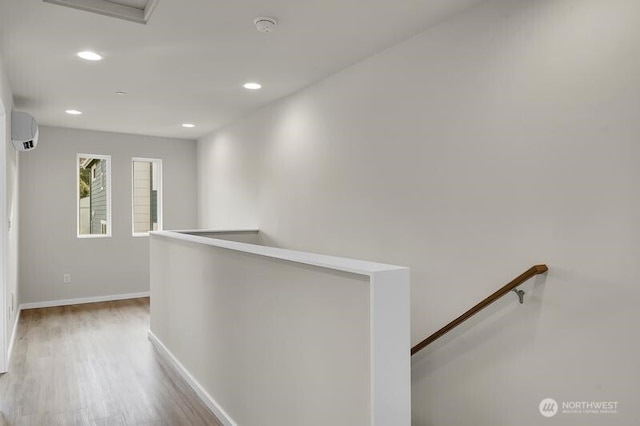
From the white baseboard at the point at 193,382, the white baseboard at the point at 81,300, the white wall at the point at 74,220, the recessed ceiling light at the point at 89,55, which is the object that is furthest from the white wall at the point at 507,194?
the white baseboard at the point at 81,300

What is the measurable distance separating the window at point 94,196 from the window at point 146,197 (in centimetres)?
50

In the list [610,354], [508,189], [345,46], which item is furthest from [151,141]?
[610,354]

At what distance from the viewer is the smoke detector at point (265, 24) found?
277 cm

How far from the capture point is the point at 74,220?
6.18 meters

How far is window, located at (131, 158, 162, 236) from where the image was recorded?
23.2ft

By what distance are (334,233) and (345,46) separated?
1.59m

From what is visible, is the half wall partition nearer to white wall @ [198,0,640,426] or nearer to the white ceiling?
white wall @ [198,0,640,426]

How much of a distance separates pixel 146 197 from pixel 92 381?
4.37 meters

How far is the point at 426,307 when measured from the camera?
295cm

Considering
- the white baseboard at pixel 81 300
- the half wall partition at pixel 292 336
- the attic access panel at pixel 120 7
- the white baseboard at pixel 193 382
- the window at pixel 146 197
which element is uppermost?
the attic access panel at pixel 120 7

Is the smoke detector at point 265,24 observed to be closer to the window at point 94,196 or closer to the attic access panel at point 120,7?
the attic access panel at point 120,7

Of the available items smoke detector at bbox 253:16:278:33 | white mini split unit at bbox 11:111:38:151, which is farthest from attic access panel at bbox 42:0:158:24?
white mini split unit at bbox 11:111:38:151

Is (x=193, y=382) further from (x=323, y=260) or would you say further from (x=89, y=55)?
(x=89, y=55)

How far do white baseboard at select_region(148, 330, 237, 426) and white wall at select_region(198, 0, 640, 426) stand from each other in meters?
1.34
